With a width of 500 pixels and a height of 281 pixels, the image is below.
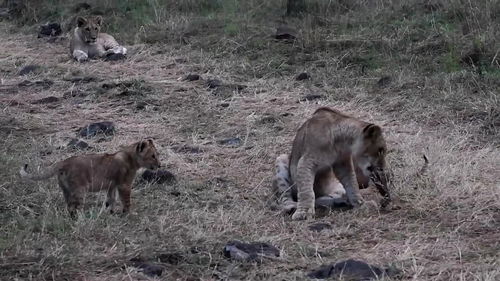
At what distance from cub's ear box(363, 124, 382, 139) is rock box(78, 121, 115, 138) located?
3.69 meters

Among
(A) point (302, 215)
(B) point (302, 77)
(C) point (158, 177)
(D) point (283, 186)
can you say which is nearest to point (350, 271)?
(A) point (302, 215)

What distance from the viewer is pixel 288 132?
1014 centimetres

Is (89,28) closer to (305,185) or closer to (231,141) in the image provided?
(231,141)

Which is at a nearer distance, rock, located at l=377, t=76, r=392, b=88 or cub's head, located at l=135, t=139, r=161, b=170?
cub's head, located at l=135, t=139, r=161, b=170

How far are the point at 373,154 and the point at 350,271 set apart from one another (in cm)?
161

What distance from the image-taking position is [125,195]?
759 cm

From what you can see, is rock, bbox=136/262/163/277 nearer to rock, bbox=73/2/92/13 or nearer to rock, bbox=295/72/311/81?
rock, bbox=295/72/311/81

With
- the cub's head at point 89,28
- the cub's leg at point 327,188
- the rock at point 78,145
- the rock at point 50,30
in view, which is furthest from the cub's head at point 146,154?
the rock at point 50,30

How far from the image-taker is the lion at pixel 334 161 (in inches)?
295

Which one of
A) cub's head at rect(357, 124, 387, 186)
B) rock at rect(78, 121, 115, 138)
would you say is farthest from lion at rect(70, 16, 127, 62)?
cub's head at rect(357, 124, 387, 186)

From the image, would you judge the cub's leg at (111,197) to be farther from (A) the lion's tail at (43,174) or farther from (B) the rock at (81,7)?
(B) the rock at (81,7)

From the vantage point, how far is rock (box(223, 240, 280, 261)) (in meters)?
6.29

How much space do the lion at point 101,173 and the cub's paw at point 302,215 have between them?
1.22m

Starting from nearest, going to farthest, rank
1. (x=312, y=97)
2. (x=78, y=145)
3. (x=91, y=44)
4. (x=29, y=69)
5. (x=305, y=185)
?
(x=305, y=185)
(x=78, y=145)
(x=312, y=97)
(x=29, y=69)
(x=91, y=44)
